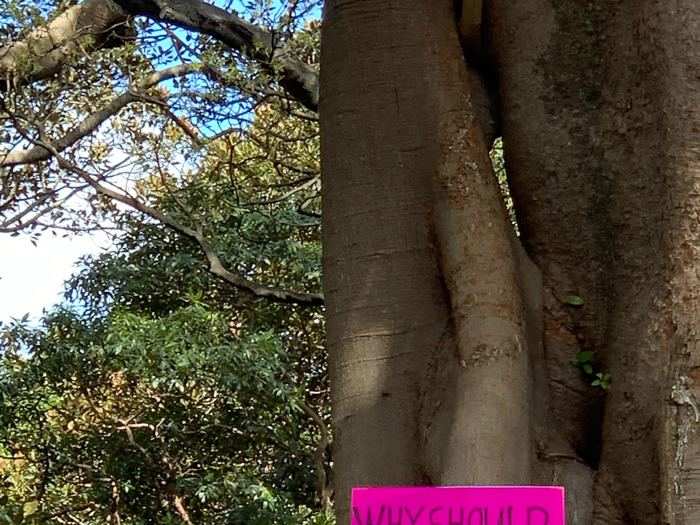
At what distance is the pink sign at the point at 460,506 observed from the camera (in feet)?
5.67

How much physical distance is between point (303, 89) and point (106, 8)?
0.95 m

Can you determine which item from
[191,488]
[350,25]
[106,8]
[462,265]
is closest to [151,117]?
[106,8]

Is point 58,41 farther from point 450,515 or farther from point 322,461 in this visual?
point 450,515

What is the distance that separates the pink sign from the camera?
173 cm

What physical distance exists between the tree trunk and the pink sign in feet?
0.43

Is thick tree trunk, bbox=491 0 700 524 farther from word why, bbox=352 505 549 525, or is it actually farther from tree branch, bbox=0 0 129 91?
tree branch, bbox=0 0 129 91

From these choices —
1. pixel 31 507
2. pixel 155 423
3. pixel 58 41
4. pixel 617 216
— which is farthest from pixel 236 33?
pixel 31 507

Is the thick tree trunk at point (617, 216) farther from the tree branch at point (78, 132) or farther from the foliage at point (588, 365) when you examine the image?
the tree branch at point (78, 132)

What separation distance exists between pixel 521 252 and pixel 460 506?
2.13 ft

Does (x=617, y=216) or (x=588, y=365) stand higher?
(x=617, y=216)

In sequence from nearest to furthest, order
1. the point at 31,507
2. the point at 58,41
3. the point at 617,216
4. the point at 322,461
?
the point at 617,216 < the point at 58,41 < the point at 322,461 < the point at 31,507

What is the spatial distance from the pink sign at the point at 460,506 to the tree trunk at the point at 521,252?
0.13 meters

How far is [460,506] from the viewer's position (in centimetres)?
178

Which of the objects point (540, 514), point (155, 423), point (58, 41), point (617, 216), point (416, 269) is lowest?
point (540, 514)
